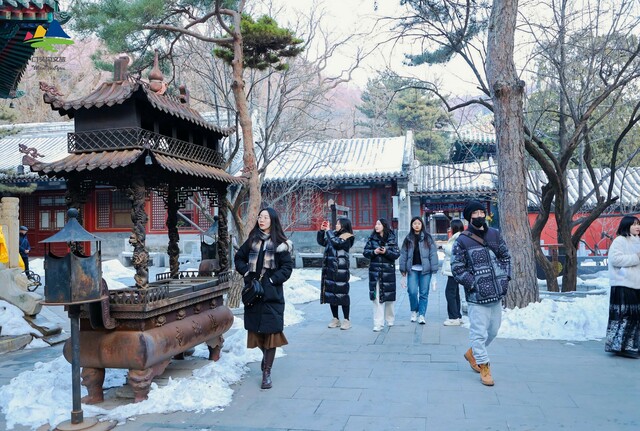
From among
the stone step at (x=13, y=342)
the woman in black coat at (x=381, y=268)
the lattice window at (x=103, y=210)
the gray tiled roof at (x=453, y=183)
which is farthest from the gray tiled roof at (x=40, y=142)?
the woman in black coat at (x=381, y=268)

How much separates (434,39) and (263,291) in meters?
7.52

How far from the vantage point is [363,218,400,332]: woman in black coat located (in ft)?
26.2

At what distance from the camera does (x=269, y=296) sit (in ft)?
17.3

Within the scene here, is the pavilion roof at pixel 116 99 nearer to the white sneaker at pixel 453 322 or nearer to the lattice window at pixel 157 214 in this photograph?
the white sneaker at pixel 453 322

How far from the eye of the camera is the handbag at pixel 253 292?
5180mm

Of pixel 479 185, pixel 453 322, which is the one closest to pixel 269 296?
pixel 453 322

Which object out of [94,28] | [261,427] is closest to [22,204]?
[94,28]

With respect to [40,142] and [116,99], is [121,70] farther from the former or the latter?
[40,142]

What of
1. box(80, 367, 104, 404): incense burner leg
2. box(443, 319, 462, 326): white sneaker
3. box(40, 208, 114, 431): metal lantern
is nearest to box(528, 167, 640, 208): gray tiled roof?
box(443, 319, 462, 326): white sneaker

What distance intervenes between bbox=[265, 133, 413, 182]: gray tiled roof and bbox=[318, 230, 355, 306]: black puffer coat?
1102 cm

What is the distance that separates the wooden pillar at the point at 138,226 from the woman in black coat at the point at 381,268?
12.4 feet

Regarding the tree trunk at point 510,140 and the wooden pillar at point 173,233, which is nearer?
the wooden pillar at point 173,233

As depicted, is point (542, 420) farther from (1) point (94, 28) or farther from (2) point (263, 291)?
(1) point (94, 28)

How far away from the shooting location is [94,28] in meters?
8.70
